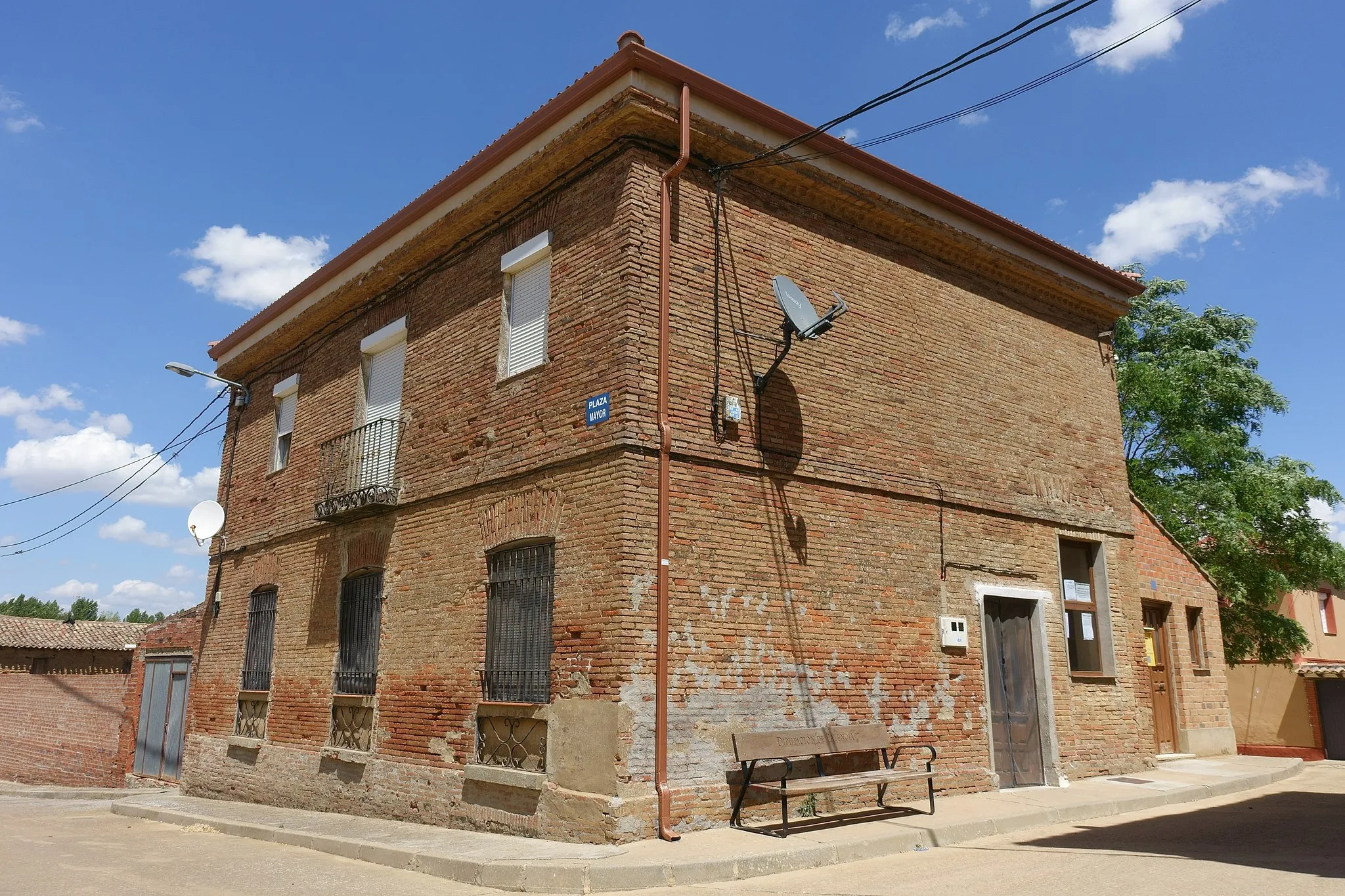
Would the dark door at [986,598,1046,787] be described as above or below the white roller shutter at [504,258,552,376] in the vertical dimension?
below

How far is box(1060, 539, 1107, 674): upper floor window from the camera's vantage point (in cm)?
1230

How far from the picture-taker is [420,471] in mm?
11297

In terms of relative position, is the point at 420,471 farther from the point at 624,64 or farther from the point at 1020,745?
the point at 1020,745

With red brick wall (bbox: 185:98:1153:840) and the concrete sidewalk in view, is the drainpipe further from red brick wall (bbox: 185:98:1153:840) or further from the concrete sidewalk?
the concrete sidewalk

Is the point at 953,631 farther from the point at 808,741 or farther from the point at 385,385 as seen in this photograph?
the point at 385,385

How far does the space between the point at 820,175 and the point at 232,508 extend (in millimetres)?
11218

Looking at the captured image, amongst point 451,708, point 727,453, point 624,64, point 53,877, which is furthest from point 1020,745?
point 53,877

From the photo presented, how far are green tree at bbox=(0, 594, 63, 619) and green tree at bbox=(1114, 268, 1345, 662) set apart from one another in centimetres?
9002

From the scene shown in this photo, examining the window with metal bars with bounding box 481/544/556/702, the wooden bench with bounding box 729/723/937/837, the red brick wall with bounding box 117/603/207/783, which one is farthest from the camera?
the red brick wall with bounding box 117/603/207/783

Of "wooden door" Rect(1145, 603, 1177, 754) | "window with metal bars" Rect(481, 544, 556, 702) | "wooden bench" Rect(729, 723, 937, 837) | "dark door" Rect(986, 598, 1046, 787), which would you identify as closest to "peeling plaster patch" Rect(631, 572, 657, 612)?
"window with metal bars" Rect(481, 544, 556, 702)

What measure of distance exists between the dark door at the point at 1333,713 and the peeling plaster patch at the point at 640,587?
16947 millimetres

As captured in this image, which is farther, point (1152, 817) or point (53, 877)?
point (1152, 817)

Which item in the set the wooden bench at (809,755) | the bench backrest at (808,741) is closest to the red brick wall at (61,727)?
the wooden bench at (809,755)

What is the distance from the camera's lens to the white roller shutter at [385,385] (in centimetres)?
1241
